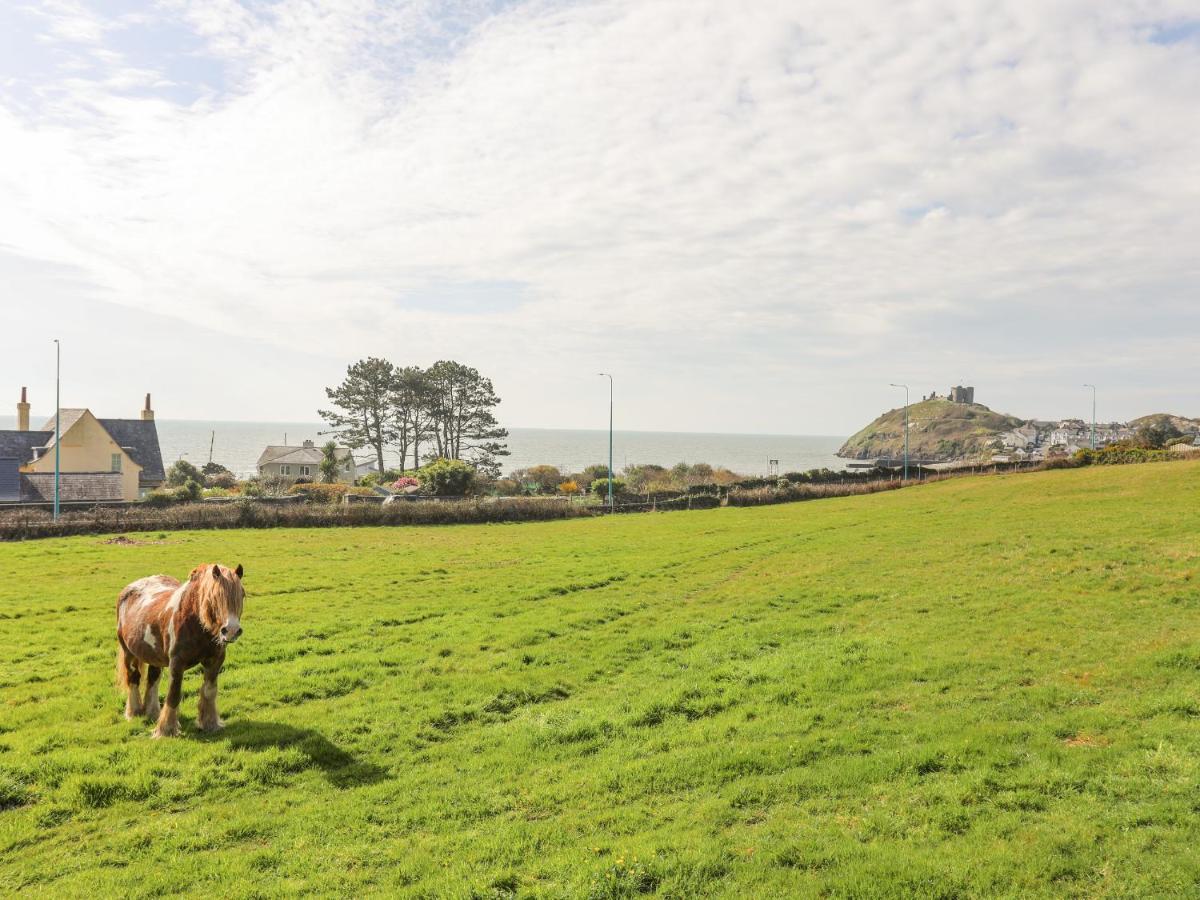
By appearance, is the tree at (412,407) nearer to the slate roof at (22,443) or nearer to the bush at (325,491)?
the bush at (325,491)

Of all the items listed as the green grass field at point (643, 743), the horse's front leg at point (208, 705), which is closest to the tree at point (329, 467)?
the green grass field at point (643, 743)

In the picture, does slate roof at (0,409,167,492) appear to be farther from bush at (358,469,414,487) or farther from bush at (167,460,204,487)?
bush at (358,469,414,487)

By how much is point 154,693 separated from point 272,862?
576cm

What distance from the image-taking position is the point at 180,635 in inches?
433

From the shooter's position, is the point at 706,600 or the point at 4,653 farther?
the point at 706,600

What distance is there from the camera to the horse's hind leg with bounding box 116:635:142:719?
1201cm

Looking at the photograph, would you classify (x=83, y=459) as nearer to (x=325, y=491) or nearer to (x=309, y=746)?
(x=325, y=491)

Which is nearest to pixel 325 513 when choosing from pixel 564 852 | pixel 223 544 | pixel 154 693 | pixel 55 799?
pixel 223 544

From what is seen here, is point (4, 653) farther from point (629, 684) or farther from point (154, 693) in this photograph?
point (629, 684)

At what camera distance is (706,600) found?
73.8ft

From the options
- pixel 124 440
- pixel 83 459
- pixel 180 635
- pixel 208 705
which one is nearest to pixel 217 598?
pixel 180 635

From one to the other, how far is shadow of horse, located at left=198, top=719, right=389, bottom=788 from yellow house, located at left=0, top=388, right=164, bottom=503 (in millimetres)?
54804

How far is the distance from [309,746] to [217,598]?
8.52ft

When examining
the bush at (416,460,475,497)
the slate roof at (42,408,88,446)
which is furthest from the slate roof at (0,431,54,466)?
the bush at (416,460,475,497)
